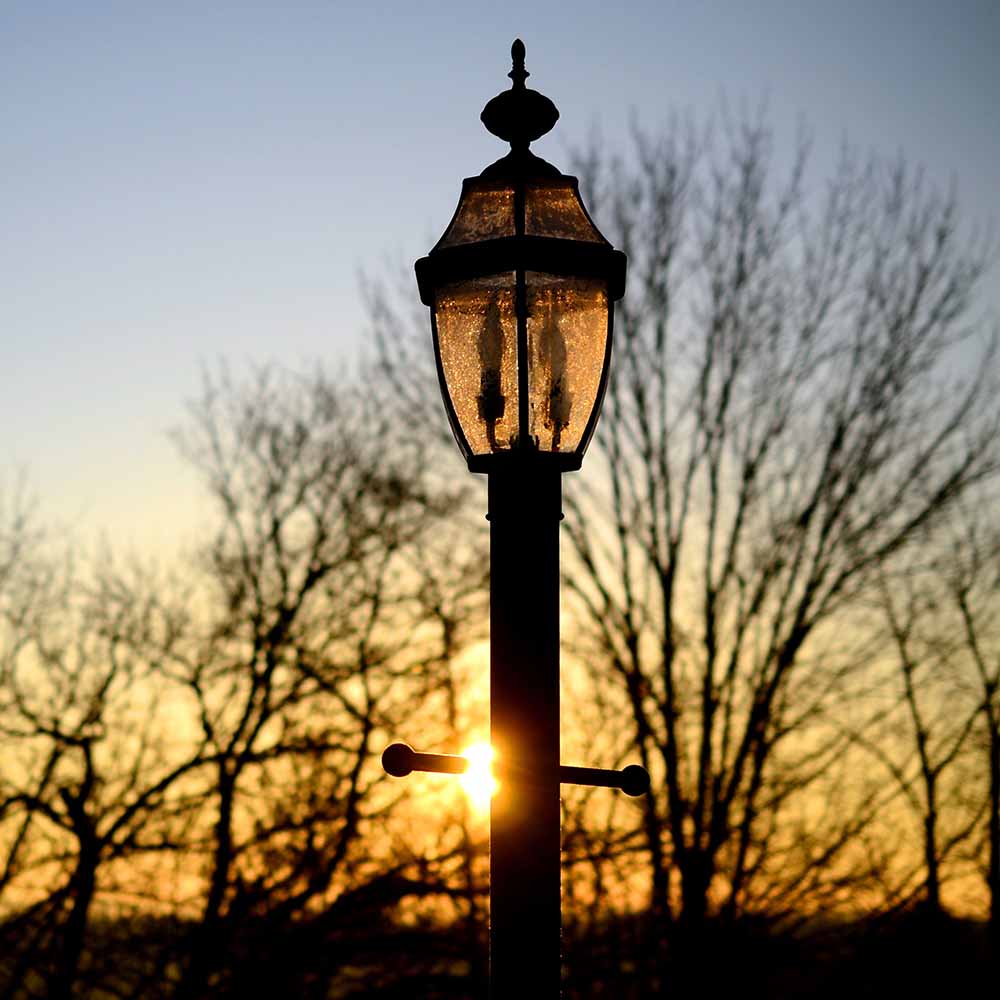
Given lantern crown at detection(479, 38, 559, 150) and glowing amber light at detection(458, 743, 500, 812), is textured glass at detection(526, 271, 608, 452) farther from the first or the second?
glowing amber light at detection(458, 743, 500, 812)

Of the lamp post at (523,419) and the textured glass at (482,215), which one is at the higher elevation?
the textured glass at (482,215)

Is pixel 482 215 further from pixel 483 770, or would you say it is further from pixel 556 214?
pixel 483 770

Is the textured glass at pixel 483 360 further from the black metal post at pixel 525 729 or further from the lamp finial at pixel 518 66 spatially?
the lamp finial at pixel 518 66

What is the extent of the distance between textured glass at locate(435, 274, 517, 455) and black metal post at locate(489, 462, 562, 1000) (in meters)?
0.11

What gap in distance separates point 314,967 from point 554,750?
11711 millimetres

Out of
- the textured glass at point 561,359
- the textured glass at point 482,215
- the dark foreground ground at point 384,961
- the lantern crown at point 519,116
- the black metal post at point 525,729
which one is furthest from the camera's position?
the dark foreground ground at point 384,961

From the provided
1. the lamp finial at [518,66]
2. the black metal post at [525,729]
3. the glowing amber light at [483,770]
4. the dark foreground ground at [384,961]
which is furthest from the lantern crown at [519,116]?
the dark foreground ground at [384,961]

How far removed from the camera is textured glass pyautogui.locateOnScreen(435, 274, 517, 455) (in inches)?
133

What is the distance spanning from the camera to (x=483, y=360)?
3381 millimetres

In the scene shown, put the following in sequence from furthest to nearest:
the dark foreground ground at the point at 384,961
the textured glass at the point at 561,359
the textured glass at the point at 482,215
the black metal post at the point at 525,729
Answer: the dark foreground ground at the point at 384,961 → the textured glass at the point at 482,215 → the textured glass at the point at 561,359 → the black metal post at the point at 525,729

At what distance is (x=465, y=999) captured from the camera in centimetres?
1411

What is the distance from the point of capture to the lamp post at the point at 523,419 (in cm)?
322

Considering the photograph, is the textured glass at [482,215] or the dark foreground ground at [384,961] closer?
the textured glass at [482,215]

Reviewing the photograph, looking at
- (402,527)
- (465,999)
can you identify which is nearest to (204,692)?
(402,527)
